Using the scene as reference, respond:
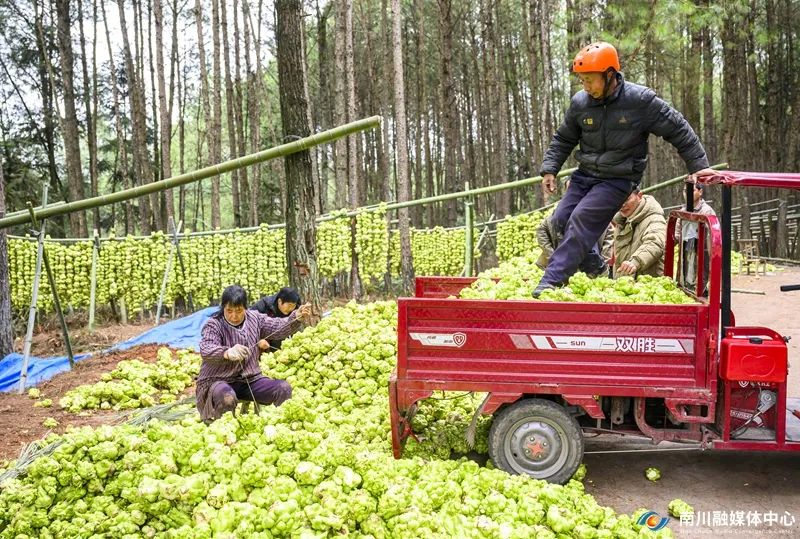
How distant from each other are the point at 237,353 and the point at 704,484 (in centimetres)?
360

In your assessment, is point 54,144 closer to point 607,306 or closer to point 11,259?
point 11,259

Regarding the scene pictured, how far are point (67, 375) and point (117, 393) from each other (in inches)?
59.4

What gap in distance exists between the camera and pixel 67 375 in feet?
28.0

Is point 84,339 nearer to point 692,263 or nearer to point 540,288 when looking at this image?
point 540,288

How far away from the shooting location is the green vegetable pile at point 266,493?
11.4 ft

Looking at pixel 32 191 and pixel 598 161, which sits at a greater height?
pixel 32 191

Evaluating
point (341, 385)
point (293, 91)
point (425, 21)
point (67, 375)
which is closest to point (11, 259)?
point (67, 375)

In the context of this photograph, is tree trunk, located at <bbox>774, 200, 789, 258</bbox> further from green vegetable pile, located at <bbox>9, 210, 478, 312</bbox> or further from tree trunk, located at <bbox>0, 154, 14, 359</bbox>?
tree trunk, located at <bbox>0, 154, 14, 359</bbox>

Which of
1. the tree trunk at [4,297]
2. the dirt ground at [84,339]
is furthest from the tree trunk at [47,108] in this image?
the tree trunk at [4,297]

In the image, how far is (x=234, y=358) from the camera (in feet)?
16.6

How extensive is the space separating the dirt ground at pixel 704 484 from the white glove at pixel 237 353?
9.07 ft

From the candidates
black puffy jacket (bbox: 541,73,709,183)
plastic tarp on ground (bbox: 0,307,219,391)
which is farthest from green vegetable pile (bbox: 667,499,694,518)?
plastic tarp on ground (bbox: 0,307,219,391)

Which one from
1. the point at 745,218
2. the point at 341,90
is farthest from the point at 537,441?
the point at 745,218

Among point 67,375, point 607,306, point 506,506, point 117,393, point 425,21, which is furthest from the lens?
point 425,21
